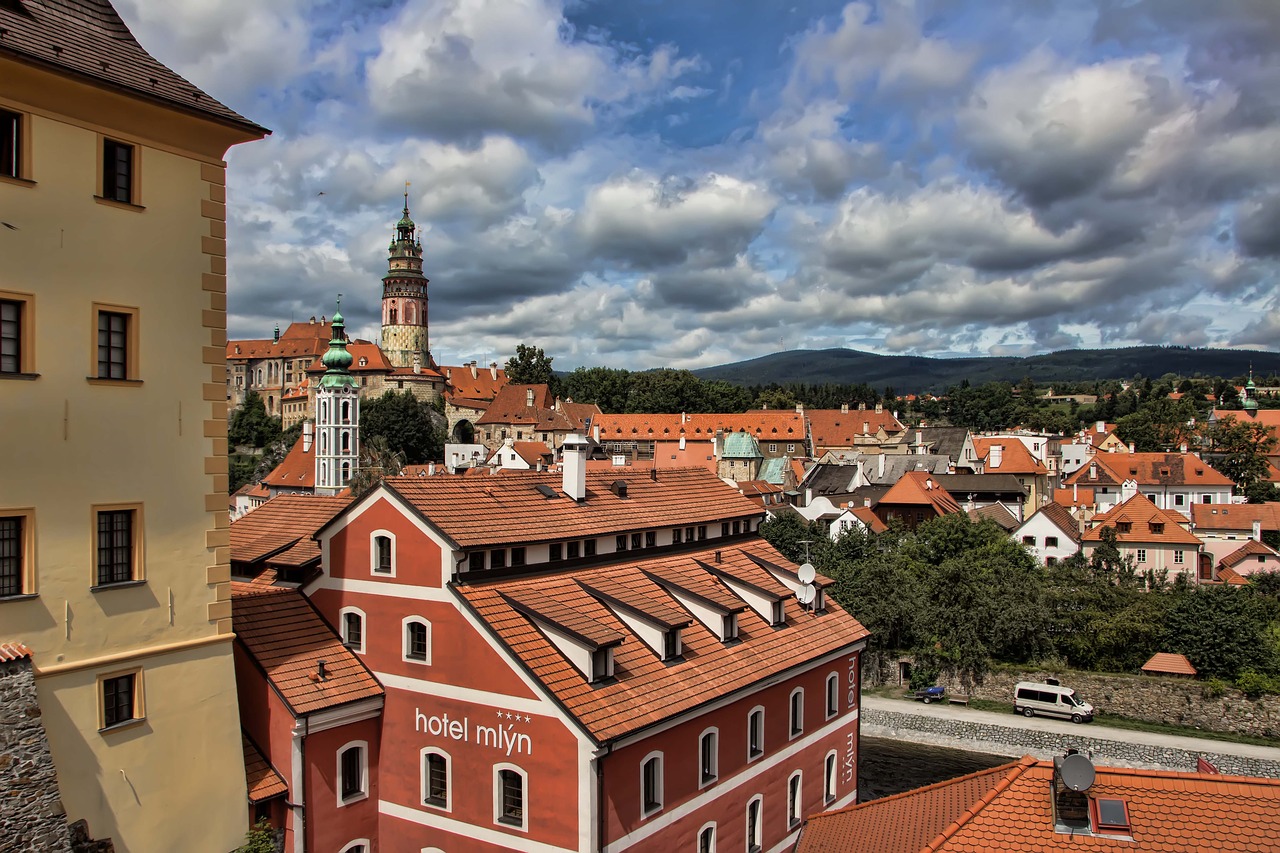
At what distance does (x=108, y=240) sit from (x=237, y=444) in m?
126

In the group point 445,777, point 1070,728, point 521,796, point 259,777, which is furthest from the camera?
point 1070,728

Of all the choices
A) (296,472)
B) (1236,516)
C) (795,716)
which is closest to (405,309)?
(296,472)

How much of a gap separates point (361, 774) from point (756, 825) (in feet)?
29.7

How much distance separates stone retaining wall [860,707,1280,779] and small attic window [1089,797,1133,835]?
2580cm

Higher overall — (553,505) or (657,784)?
(553,505)

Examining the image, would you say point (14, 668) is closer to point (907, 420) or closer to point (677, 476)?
point (677, 476)

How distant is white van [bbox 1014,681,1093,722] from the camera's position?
38.3 m

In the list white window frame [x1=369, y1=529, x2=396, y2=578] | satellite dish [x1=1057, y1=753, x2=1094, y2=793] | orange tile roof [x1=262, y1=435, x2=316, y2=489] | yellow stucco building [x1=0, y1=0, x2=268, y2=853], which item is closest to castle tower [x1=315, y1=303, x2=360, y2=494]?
orange tile roof [x1=262, y1=435, x2=316, y2=489]

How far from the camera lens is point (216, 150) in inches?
604

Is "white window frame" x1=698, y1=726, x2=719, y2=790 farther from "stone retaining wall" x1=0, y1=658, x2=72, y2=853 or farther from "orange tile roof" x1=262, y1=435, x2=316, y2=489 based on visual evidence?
"orange tile roof" x1=262, y1=435, x2=316, y2=489

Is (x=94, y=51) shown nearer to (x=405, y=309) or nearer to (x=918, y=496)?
(x=918, y=496)

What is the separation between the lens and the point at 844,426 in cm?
13112

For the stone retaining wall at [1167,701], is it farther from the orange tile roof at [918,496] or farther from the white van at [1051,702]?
the orange tile roof at [918,496]

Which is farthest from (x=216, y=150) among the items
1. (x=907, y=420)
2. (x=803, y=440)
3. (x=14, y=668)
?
(x=907, y=420)
